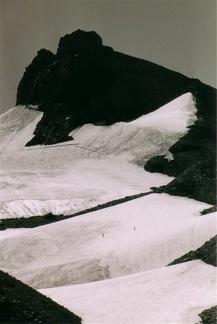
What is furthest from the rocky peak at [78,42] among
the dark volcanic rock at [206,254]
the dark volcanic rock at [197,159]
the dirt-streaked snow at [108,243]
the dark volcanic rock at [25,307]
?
the dark volcanic rock at [25,307]

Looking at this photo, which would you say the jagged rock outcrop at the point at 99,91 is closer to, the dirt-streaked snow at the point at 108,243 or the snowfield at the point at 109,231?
the snowfield at the point at 109,231

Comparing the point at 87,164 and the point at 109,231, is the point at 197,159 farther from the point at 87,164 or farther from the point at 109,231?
the point at 109,231

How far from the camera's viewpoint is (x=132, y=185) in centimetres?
5175

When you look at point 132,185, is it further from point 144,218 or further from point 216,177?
point 144,218

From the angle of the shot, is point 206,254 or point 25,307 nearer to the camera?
point 25,307

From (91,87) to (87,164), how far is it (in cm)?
2674

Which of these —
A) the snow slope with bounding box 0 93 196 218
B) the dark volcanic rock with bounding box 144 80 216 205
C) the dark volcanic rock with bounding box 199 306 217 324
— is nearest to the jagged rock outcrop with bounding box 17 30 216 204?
the dark volcanic rock with bounding box 144 80 216 205

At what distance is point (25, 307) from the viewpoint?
15086mm

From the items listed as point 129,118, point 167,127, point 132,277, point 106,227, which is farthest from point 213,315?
point 129,118

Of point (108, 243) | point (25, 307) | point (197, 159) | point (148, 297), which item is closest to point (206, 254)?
point (148, 297)

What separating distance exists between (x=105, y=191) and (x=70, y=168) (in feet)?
35.9

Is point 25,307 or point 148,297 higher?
point 25,307

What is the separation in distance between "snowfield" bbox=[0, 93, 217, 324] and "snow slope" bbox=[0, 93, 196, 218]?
110mm

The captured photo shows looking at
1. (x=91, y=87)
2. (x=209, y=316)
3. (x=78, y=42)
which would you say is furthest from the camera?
(x=78, y=42)
